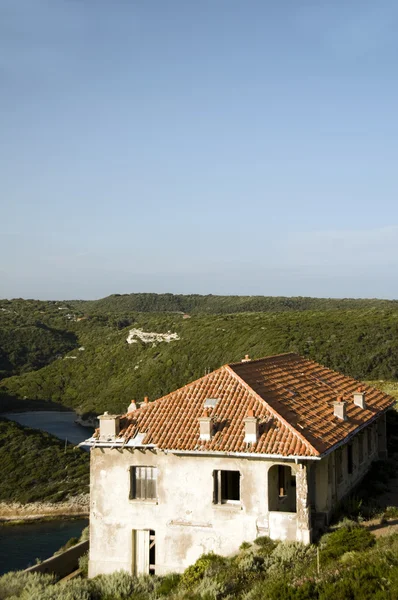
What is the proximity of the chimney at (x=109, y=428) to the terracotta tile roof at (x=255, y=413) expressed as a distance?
12.2 inches

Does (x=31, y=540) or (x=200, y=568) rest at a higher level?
(x=200, y=568)

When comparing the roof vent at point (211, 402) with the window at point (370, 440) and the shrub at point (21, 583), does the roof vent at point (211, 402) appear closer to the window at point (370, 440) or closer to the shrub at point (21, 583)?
the shrub at point (21, 583)

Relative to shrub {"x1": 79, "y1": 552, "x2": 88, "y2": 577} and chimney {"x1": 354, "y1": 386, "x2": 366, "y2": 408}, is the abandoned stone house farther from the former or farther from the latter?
chimney {"x1": 354, "y1": 386, "x2": 366, "y2": 408}

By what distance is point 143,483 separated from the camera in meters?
18.8

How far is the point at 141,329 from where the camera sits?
313ft

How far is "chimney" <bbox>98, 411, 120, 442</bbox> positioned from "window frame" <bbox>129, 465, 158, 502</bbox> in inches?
42.7

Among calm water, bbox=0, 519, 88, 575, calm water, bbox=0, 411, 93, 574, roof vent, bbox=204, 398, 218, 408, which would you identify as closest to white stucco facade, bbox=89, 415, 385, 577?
roof vent, bbox=204, 398, 218, 408

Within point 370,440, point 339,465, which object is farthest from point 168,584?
point 370,440

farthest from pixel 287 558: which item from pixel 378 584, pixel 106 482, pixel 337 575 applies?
pixel 106 482

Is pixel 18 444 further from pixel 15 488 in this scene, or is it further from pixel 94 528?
pixel 94 528

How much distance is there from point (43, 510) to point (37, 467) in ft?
25.5

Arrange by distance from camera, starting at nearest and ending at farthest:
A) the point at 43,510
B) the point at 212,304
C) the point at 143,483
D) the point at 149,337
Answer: the point at 143,483, the point at 43,510, the point at 149,337, the point at 212,304

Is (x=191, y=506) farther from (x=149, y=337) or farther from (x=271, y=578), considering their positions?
(x=149, y=337)

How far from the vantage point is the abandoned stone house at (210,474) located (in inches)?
685
